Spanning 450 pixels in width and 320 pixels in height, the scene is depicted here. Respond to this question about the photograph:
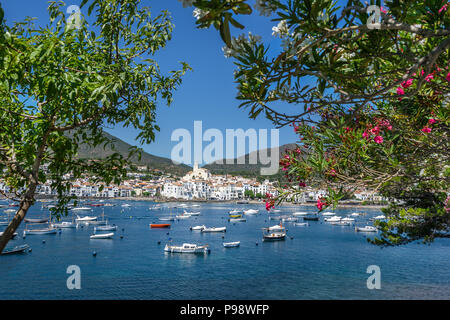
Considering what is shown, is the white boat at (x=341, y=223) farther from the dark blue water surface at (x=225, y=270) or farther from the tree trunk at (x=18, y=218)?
the tree trunk at (x=18, y=218)

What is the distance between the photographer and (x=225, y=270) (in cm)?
3150

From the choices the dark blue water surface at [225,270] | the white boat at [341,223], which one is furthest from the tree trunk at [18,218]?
the white boat at [341,223]

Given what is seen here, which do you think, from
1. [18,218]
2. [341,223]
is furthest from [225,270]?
[341,223]

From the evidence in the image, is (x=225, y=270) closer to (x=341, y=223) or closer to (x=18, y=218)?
(x=18, y=218)

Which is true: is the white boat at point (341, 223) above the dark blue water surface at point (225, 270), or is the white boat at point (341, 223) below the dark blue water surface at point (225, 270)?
below

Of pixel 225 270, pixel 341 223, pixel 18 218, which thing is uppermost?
pixel 18 218

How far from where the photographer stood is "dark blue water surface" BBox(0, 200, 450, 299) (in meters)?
24.7

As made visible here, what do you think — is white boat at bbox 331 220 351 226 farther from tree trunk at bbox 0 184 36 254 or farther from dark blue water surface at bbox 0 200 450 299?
tree trunk at bbox 0 184 36 254

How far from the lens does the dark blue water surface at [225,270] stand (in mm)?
24719

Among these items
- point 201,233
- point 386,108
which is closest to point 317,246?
point 201,233

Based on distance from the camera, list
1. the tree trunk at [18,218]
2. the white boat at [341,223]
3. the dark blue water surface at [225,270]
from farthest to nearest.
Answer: the white boat at [341,223] → the dark blue water surface at [225,270] → the tree trunk at [18,218]

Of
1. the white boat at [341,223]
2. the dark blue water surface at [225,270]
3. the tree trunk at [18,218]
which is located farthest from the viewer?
the white boat at [341,223]

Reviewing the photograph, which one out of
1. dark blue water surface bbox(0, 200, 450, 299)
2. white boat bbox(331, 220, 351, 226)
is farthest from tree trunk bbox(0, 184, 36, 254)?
white boat bbox(331, 220, 351, 226)
